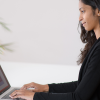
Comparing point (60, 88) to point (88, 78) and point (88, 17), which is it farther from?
point (88, 17)

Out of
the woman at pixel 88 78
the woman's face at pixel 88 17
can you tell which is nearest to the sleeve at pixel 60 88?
the woman at pixel 88 78

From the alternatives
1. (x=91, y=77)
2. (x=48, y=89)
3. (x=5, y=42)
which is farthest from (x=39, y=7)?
(x=91, y=77)

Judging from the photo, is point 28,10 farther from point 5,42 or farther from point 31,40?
point 5,42

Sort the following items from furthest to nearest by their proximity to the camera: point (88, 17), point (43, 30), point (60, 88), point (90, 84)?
point (43, 30) → point (60, 88) → point (88, 17) → point (90, 84)

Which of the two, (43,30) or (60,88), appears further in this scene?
(43,30)

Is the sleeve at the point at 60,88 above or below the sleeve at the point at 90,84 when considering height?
below

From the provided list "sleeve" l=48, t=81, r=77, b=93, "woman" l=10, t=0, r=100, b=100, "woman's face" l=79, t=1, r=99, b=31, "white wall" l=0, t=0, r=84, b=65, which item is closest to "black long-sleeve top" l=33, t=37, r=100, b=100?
"woman" l=10, t=0, r=100, b=100

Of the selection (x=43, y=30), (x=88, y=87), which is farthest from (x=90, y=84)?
(x=43, y=30)

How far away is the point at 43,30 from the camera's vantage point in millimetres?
4016

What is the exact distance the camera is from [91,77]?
0.88 m

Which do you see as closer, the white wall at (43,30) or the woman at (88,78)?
the woman at (88,78)

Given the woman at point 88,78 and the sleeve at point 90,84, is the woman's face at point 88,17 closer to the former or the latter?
the woman at point 88,78

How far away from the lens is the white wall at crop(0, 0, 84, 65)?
3.83 m

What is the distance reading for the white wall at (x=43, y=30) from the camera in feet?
12.6
